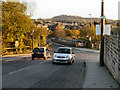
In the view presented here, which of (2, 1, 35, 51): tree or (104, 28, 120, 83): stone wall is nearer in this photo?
(104, 28, 120, 83): stone wall

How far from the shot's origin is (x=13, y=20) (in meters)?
32.7

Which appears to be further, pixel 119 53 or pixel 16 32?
pixel 16 32

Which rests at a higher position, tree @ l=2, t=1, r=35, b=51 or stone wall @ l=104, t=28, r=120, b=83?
tree @ l=2, t=1, r=35, b=51

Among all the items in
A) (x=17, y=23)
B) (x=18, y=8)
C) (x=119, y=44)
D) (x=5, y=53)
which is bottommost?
(x=5, y=53)

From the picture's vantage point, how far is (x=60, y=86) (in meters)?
10.1

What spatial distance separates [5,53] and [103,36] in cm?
1816

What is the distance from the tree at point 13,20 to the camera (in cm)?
3157

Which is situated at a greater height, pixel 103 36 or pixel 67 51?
pixel 103 36

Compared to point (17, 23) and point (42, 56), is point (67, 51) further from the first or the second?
point (17, 23)

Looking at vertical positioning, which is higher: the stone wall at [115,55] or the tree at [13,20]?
the tree at [13,20]

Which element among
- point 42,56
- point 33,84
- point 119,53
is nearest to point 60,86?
point 33,84

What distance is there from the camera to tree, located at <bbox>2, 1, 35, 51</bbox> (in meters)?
31.6

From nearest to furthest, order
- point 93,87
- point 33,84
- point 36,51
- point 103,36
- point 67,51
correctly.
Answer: point 93,87 → point 33,84 → point 103,36 → point 67,51 → point 36,51

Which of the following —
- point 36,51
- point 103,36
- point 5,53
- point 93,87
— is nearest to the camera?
point 93,87
